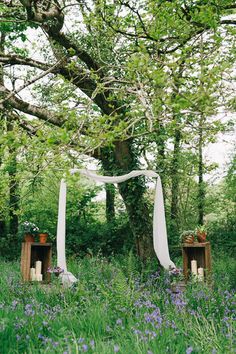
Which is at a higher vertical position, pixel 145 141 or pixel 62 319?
pixel 145 141

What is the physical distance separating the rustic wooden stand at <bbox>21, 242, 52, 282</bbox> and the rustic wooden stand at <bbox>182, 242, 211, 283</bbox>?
2365 mm

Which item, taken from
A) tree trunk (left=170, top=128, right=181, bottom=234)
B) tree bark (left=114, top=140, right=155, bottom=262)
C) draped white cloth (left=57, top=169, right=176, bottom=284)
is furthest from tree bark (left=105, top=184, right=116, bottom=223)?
draped white cloth (left=57, top=169, right=176, bottom=284)

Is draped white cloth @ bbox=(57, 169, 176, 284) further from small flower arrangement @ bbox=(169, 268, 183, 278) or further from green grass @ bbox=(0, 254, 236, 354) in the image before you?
green grass @ bbox=(0, 254, 236, 354)

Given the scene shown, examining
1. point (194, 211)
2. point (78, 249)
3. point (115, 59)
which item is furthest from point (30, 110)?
point (194, 211)

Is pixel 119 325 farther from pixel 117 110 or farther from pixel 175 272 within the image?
pixel 117 110

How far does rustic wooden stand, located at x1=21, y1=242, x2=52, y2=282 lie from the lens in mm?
8375

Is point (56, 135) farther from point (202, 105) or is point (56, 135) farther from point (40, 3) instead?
point (40, 3)

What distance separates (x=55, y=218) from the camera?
14.0 meters

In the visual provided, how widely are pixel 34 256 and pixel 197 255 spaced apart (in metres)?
2.94

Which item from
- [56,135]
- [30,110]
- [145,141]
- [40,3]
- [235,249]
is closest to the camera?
[56,135]

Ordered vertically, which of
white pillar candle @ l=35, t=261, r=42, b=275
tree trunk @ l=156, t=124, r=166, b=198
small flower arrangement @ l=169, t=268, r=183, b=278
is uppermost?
tree trunk @ l=156, t=124, r=166, b=198

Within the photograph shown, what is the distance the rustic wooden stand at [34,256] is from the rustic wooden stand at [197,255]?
93.1 inches

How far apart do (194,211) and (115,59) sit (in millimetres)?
6982

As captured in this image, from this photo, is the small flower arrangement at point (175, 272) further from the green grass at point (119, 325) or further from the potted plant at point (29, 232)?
the potted plant at point (29, 232)
